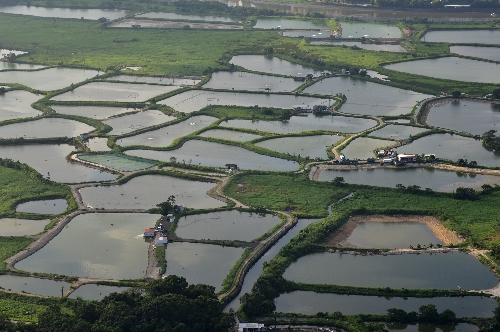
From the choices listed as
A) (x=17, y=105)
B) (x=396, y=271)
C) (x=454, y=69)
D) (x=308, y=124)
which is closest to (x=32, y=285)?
(x=396, y=271)

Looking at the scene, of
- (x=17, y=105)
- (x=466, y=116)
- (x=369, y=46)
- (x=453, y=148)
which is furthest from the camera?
(x=369, y=46)

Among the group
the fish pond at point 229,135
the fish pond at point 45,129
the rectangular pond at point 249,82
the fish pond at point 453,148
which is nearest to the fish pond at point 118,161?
the fish pond at point 45,129

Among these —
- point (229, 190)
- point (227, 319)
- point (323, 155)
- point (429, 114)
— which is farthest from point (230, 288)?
point (429, 114)

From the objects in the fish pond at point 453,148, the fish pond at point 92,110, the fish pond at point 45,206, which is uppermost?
the fish pond at point 453,148

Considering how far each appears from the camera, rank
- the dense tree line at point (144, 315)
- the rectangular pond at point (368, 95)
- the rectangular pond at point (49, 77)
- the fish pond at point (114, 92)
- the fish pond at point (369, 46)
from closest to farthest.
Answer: the dense tree line at point (144, 315) → the rectangular pond at point (368, 95) → the fish pond at point (114, 92) → the rectangular pond at point (49, 77) → the fish pond at point (369, 46)

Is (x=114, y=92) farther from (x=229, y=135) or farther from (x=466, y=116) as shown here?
(x=466, y=116)

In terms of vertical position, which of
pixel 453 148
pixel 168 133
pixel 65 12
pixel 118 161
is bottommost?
pixel 118 161

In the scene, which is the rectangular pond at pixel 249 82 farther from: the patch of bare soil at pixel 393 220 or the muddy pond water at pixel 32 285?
the muddy pond water at pixel 32 285
